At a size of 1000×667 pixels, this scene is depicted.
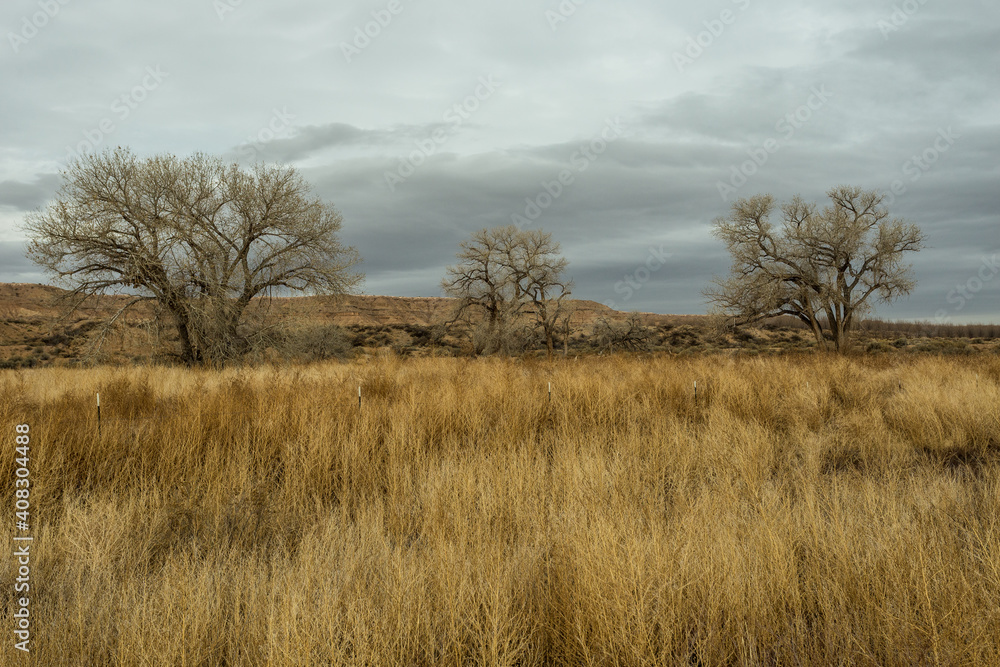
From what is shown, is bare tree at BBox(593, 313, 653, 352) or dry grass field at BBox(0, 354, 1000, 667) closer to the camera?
dry grass field at BBox(0, 354, 1000, 667)

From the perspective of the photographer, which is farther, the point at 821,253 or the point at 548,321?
the point at 548,321

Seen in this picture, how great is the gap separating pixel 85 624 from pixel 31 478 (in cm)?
275

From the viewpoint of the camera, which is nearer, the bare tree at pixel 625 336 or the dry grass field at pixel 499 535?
the dry grass field at pixel 499 535

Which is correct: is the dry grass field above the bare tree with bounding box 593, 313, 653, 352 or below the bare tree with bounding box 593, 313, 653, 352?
below

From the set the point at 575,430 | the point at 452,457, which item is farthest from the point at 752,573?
the point at 575,430

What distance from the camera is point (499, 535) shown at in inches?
137

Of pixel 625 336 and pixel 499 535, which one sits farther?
pixel 625 336

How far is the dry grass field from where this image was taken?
2.51 m

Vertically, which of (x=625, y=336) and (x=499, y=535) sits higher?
(x=625, y=336)

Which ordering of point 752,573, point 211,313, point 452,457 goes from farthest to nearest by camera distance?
point 211,313 → point 452,457 → point 752,573

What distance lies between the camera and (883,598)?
271 centimetres

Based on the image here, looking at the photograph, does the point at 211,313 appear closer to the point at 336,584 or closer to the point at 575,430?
the point at 575,430

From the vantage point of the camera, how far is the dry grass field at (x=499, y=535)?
2.51 meters

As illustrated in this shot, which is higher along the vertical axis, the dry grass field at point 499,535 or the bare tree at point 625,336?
the bare tree at point 625,336
